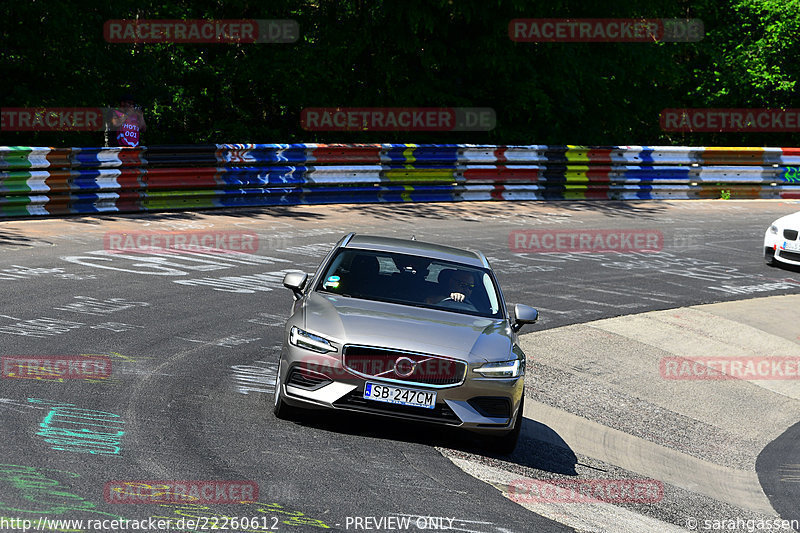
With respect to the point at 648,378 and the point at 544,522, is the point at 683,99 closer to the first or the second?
the point at 648,378

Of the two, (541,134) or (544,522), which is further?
(541,134)

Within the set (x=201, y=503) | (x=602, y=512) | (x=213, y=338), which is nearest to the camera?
(x=201, y=503)

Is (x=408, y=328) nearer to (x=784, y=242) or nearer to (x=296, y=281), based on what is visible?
(x=296, y=281)

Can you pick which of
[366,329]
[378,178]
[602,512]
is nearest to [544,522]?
[602,512]

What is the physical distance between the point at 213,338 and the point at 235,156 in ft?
32.1

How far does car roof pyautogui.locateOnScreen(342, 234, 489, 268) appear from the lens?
9594mm

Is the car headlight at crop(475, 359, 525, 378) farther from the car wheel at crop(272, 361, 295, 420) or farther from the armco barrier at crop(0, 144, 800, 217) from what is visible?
the armco barrier at crop(0, 144, 800, 217)

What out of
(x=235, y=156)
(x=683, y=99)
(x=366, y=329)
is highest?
(x=683, y=99)

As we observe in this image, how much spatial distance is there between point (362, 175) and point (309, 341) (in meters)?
14.5

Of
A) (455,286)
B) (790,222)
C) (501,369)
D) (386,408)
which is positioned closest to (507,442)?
(501,369)

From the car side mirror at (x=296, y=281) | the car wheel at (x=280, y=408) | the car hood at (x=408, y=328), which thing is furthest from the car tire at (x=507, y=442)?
the car side mirror at (x=296, y=281)

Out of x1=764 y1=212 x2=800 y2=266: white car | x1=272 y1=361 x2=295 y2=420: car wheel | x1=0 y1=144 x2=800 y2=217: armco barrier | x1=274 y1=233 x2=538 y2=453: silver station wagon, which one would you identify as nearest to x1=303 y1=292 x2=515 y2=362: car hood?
x1=274 y1=233 x2=538 y2=453: silver station wagon

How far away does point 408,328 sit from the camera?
26.7 feet

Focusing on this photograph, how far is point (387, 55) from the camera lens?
27.5m
